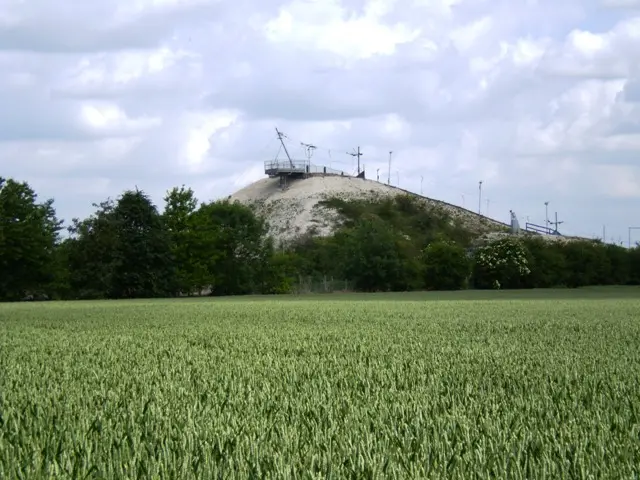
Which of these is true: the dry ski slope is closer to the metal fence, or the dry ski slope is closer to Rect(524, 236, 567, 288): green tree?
the metal fence

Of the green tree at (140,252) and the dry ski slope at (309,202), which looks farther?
the dry ski slope at (309,202)

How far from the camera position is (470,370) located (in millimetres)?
9055

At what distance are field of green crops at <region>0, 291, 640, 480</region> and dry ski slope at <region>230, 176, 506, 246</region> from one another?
109 meters

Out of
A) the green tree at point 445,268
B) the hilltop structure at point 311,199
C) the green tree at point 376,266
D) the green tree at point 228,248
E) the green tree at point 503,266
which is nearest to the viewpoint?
the green tree at point 503,266

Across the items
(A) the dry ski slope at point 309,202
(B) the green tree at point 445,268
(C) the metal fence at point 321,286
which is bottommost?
(C) the metal fence at point 321,286

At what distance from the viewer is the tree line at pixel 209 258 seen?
209 feet

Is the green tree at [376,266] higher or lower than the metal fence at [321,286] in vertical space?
higher

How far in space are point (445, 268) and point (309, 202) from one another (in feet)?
199

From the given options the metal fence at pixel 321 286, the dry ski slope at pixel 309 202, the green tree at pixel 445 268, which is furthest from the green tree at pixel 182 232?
the dry ski slope at pixel 309 202

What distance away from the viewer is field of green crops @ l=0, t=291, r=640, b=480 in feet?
14.1

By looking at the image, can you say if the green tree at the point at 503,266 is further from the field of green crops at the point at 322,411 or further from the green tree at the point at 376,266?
the field of green crops at the point at 322,411

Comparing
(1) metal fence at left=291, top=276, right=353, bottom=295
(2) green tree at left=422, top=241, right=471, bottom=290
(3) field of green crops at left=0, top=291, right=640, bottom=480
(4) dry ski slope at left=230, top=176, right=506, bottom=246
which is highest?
(4) dry ski slope at left=230, top=176, right=506, bottom=246

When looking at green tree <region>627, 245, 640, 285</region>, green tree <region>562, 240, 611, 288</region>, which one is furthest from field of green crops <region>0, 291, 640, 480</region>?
green tree <region>627, 245, 640, 285</region>

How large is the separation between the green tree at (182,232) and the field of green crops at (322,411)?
192 ft
